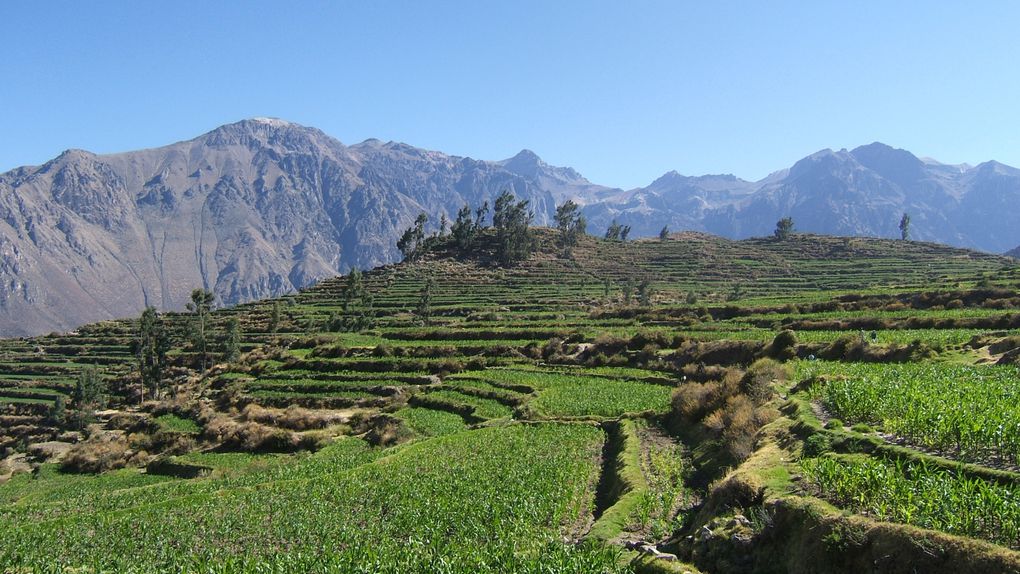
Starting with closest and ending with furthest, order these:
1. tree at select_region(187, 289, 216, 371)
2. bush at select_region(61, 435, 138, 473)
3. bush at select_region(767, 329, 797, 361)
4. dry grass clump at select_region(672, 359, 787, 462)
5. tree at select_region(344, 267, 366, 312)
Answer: dry grass clump at select_region(672, 359, 787, 462), bush at select_region(767, 329, 797, 361), bush at select_region(61, 435, 138, 473), tree at select_region(187, 289, 216, 371), tree at select_region(344, 267, 366, 312)

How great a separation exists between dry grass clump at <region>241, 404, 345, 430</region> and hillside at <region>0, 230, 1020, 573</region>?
28cm

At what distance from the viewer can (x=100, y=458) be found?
53.9m

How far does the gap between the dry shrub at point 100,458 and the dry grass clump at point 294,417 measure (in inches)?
411

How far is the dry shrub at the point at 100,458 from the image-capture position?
53125mm

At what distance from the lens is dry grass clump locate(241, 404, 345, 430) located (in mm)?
57844

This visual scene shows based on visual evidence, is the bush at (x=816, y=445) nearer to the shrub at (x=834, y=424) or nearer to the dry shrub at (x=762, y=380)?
the shrub at (x=834, y=424)

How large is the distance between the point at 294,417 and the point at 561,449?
112 ft

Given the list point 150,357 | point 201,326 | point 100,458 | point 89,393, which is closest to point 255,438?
point 100,458

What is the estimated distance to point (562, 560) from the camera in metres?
16.2

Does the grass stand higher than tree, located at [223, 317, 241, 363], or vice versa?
the grass

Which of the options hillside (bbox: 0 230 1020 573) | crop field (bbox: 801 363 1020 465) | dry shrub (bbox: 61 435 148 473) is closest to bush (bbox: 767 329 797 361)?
hillside (bbox: 0 230 1020 573)

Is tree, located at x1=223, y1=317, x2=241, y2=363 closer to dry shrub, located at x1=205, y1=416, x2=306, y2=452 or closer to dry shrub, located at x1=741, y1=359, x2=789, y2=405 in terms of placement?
dry shrub, located at x1=205, y1=416, x2=306, y2=452

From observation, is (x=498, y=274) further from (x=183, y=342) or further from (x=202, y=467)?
(x=202, y=467)

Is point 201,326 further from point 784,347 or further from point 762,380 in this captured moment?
point 762,380
